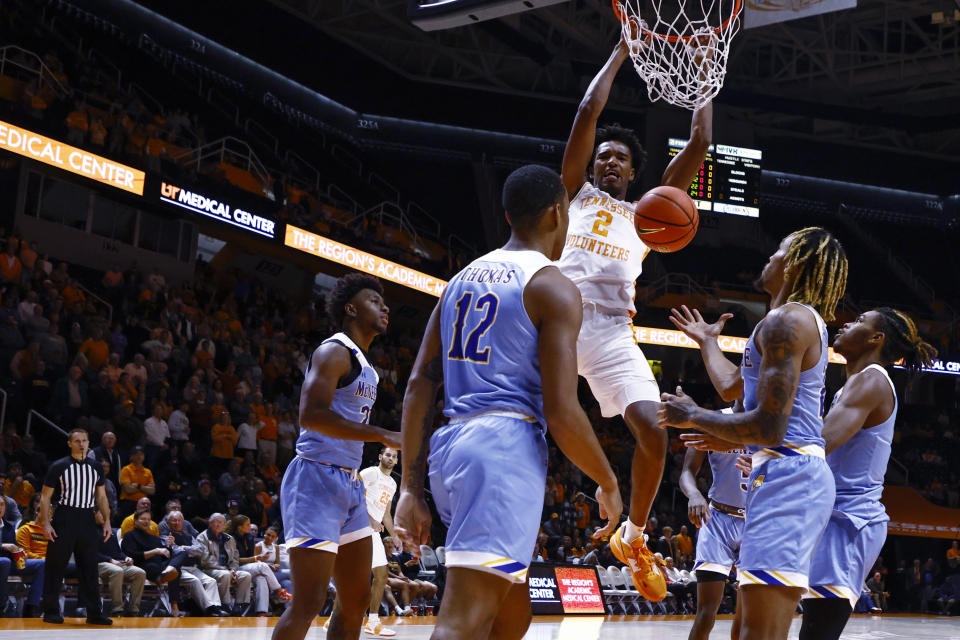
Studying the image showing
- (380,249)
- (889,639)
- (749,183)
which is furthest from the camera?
(749,183)

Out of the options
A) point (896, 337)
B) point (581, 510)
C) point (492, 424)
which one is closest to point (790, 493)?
point (896, 337)

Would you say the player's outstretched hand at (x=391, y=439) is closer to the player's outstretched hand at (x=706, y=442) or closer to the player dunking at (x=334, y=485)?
the player dunking at (x=334, y=485)

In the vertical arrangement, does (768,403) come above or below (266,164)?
below

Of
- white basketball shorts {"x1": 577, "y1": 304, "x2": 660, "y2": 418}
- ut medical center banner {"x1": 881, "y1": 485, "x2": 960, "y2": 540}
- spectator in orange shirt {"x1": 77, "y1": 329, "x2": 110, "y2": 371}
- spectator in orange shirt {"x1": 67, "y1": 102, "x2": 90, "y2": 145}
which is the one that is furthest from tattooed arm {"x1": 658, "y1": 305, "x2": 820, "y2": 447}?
ut medical center banner {"x1": 881, "y1": 485, "x2": 960, "y2": 540}

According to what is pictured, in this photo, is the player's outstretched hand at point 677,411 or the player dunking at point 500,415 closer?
the player dunking at point 500,415

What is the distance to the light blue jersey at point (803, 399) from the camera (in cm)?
398

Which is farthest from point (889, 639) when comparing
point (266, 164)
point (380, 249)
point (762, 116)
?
point (762, 116)

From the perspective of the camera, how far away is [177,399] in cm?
1473

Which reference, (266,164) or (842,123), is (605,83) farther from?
(842,123)

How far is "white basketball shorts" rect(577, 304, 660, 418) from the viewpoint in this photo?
5309mm

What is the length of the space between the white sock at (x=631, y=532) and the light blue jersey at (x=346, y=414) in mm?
1507

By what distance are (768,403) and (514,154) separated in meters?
23.7

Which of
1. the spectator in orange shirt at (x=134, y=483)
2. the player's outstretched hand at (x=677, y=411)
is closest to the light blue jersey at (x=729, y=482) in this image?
the player's outstretched hand at (x=677, y=411)

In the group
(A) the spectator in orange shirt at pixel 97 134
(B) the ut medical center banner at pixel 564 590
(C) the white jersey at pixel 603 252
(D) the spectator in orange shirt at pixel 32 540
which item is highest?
(A) the spectator in orange shirt at pixel 97 134
